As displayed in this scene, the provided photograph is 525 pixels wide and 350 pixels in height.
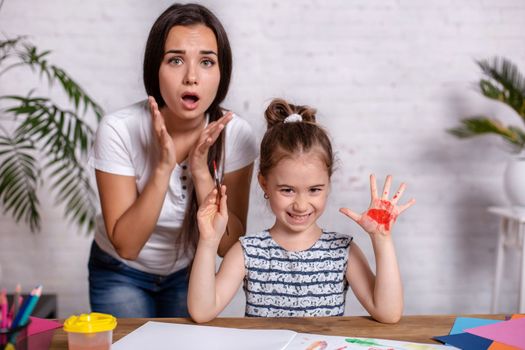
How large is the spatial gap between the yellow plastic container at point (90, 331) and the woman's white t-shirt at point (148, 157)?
2.20 ft

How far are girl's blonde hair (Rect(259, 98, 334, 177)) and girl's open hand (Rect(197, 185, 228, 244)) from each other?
0.15m

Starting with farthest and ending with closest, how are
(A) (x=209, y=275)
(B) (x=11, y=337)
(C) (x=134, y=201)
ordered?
(C) (x=134, y=201), (A) (x=209, y=275), (B) (x=11, y=337)

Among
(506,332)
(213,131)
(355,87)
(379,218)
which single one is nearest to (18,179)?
(213,131)

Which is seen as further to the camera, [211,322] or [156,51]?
[156,51]

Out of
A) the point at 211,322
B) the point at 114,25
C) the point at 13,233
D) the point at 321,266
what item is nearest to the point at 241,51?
the point at 114,25

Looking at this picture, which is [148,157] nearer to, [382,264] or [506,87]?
[382,264]

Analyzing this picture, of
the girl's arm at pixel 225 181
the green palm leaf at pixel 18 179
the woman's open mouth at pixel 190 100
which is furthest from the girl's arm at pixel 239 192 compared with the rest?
the green palm leaf at pixel 18 179

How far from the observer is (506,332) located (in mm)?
1013

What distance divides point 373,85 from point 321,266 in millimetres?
1747

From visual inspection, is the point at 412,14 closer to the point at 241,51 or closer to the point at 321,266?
the point at 241,51

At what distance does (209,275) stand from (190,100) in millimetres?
401

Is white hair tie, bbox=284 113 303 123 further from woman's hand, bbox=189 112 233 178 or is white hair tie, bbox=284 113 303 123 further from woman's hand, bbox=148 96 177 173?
woman's hand, bbox=148 96 177 173

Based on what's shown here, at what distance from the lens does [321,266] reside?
1.29 m

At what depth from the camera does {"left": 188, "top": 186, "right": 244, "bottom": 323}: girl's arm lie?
1119mm
